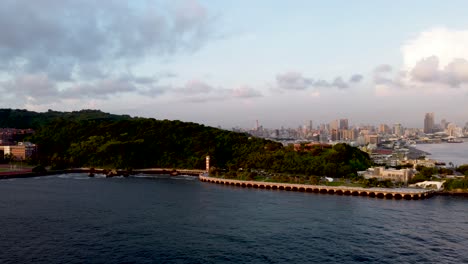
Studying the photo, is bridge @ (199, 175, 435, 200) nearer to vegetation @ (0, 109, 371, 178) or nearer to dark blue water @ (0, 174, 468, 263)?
vegetation @ (0, 109, 371, 178)

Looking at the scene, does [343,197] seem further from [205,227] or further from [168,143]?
[168,143]

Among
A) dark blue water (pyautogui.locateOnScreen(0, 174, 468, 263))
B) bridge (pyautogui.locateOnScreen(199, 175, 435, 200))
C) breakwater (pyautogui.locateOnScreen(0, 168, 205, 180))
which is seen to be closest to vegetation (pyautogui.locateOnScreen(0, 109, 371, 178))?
bridge (pyautogui.locateOnScreen(199, 175, 435, 200))

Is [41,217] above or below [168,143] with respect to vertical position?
below

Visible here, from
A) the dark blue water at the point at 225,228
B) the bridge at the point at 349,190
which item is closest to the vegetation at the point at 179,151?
the bridge at the point at 349,190

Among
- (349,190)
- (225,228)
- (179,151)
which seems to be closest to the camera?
(225,228)

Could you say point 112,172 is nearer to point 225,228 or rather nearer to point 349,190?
point 349,190

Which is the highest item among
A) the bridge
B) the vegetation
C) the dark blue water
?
the vegetation

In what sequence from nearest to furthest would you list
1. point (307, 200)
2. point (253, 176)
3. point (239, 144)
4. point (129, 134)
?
point (307, 200) < point (253, 176) < point (239, 144) < point (129, 134)

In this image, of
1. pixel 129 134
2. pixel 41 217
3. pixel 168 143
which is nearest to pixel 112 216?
pixel 41 217

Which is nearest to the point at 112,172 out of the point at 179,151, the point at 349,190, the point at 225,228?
the point at 179,151
